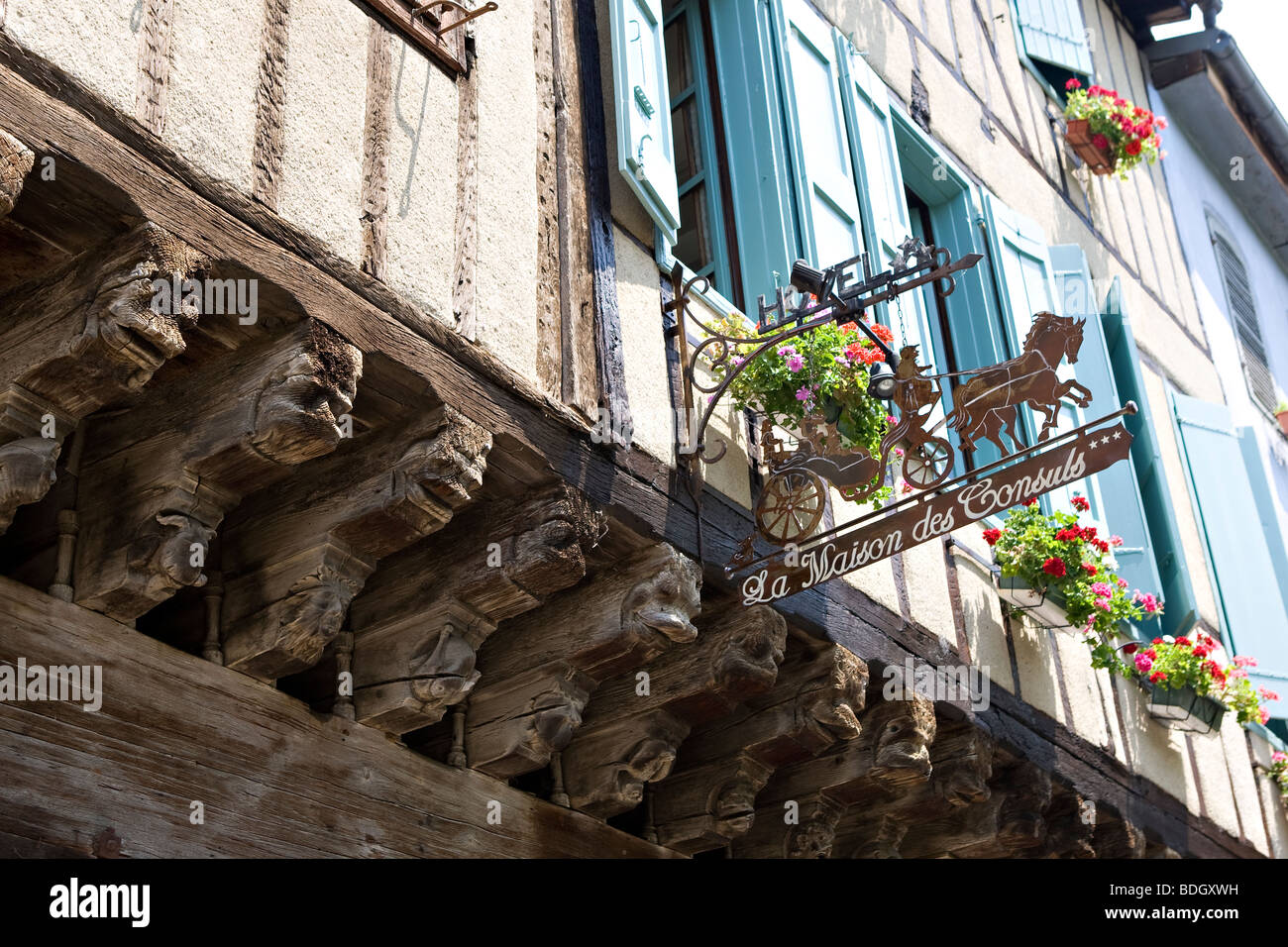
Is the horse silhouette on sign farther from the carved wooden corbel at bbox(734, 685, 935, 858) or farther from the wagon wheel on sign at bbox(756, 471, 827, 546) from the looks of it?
the carved wooden corbel at bbox(734, 685, 935, 858)

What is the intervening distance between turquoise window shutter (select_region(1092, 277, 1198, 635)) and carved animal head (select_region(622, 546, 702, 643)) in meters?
3.28

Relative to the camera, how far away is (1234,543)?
25.6ft

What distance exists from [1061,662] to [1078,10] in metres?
4.77

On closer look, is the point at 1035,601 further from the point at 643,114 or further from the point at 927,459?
the point at 643,114

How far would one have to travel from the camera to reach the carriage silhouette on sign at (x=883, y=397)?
419 centimetres

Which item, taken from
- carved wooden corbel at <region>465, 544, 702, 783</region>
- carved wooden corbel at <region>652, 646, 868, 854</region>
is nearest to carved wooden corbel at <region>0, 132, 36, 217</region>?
carved wooden corbel at <region>465, 544, 702, 783</region>

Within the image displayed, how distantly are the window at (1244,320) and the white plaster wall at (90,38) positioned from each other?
8351 mm

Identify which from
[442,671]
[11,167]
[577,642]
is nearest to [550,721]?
[577,642]

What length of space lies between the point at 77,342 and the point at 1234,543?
6.19 meters

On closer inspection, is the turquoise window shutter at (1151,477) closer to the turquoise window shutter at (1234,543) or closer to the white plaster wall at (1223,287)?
the turquoise window shutter at (1234,543)

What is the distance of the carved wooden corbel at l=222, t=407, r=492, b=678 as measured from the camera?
3.51 m

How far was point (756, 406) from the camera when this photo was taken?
4.72 meters

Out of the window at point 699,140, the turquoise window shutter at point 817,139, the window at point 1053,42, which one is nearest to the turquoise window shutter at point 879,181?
the turquoise window shutter at point 817,139

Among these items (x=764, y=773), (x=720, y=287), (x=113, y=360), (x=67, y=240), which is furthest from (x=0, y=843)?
(x=720, y=287)
